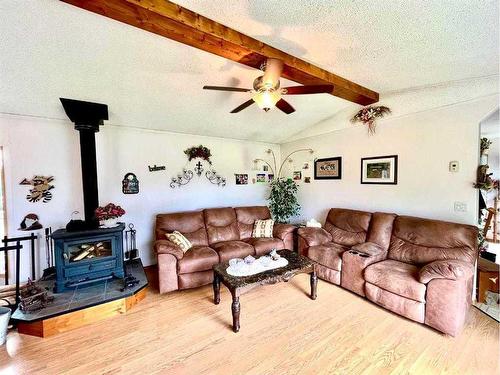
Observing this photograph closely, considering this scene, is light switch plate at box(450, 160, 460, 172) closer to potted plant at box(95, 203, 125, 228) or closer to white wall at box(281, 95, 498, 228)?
white wall at box(281, 95, 498, 228)

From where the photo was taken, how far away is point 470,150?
8.67 feet

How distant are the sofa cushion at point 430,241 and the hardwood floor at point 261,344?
64cm

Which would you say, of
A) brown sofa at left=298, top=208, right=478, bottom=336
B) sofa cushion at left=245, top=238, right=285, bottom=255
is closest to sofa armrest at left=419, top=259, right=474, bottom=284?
brown sofa at left=298, top=208, right=478, bottom=336

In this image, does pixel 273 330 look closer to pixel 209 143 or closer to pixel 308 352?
pixel 308 352

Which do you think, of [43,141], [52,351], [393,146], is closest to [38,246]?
[43,141]

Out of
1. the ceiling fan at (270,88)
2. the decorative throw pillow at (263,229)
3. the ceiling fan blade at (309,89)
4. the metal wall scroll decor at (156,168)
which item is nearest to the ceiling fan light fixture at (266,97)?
the ceiling fan at (270,88)

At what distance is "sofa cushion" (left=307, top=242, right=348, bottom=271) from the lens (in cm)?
297

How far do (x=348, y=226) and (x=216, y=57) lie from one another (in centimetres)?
295

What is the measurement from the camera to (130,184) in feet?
12.0

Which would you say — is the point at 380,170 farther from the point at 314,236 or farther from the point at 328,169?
the point at 314,236

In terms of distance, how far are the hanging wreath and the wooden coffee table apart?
7.48 feet

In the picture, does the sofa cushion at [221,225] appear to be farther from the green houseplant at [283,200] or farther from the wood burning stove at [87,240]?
the wood burning stove at [87,240]

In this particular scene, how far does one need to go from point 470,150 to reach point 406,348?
2.32 m

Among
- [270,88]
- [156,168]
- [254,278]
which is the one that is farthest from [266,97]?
[156,168]
